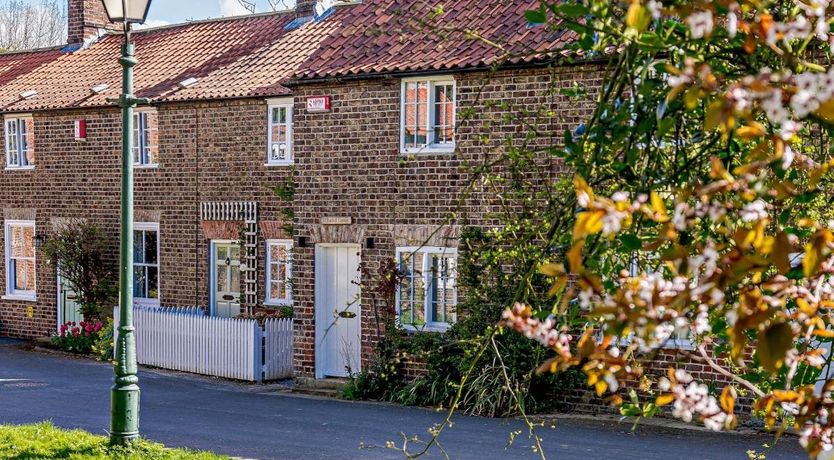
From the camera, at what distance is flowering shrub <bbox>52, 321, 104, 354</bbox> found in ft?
80.6

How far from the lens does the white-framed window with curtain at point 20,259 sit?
89.4 feet

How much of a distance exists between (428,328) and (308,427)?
335 centimetres

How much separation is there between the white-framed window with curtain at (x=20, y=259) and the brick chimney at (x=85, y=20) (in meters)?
5.34

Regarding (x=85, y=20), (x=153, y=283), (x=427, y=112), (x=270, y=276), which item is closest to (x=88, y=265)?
(x=153, y=283)

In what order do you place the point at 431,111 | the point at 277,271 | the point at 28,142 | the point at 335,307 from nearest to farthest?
the point at 431,111
the point at 335,307
the point at 277,271
the point at 28,142

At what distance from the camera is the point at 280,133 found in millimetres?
22609

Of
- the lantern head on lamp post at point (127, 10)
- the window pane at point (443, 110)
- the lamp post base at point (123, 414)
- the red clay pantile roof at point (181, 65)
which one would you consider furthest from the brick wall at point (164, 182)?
the lamp post base at point (123, 414)

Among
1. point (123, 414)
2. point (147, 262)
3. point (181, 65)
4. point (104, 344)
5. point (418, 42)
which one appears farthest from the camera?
point (181, 65)

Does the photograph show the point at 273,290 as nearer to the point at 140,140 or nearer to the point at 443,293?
the point at 140,140

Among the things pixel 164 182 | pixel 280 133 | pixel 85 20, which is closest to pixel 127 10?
pixel 280 133

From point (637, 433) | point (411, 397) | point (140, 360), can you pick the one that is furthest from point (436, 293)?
point (140, 360)

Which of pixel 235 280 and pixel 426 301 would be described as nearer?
pixel 426 301

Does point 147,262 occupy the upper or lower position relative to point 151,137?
lower

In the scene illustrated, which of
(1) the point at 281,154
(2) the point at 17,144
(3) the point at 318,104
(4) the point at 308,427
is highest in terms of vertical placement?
(3) the point at 318,104
